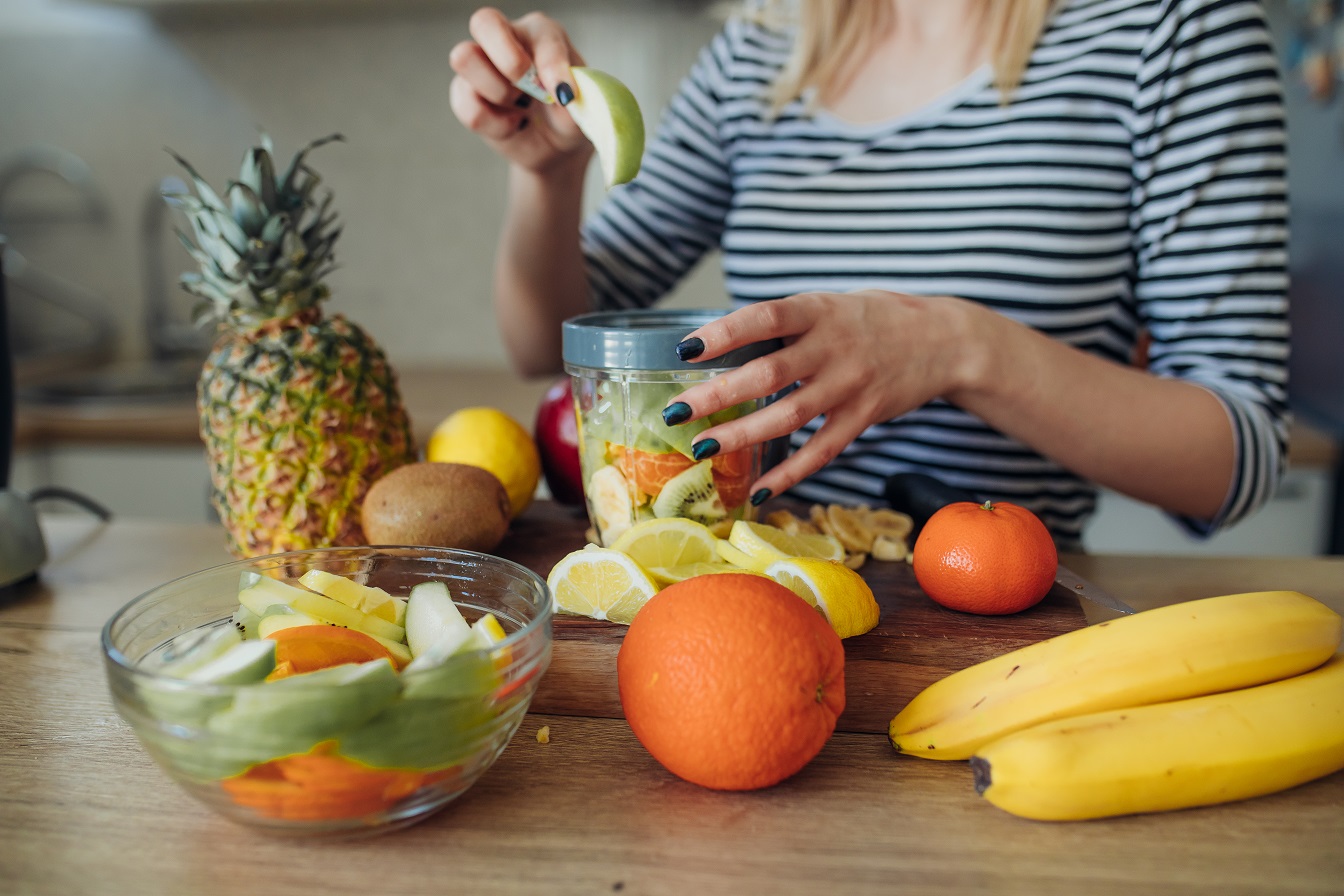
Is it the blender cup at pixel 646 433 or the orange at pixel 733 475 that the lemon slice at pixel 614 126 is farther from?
the orange at pixel 733 475

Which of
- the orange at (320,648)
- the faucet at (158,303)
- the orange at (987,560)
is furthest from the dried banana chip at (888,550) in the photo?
the faucet at (158,303)

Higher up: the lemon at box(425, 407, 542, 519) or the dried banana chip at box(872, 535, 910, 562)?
the lemon at box(425, 407, 542, 519)

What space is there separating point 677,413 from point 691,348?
50 millimetres

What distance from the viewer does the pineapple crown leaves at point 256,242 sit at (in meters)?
0.88

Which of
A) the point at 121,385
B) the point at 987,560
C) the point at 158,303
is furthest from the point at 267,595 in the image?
the point at 158,303

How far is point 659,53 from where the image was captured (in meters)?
2.62

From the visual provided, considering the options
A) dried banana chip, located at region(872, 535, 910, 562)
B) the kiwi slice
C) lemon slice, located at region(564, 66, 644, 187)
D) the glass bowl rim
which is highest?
lemon slice, located at region(564, 66, 644, 187)

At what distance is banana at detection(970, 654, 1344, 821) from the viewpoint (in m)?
0.53

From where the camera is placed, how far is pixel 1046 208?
1148 mm

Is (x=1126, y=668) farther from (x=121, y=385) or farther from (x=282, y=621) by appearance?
(x=121, y=385)

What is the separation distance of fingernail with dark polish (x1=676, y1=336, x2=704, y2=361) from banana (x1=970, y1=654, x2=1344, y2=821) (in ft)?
Answer: 1.10

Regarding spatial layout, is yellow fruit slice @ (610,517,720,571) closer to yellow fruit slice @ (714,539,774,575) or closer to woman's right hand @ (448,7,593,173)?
yellow fruit slice @ (714,539,774,575)

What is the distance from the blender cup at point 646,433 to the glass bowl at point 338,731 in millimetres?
243

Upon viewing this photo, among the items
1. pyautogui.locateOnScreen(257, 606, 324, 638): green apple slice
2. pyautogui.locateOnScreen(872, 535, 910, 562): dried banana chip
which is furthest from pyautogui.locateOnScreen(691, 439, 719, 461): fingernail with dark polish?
pyautogui.locateOnScreen(257, 606, 324, 638): green apple slice
